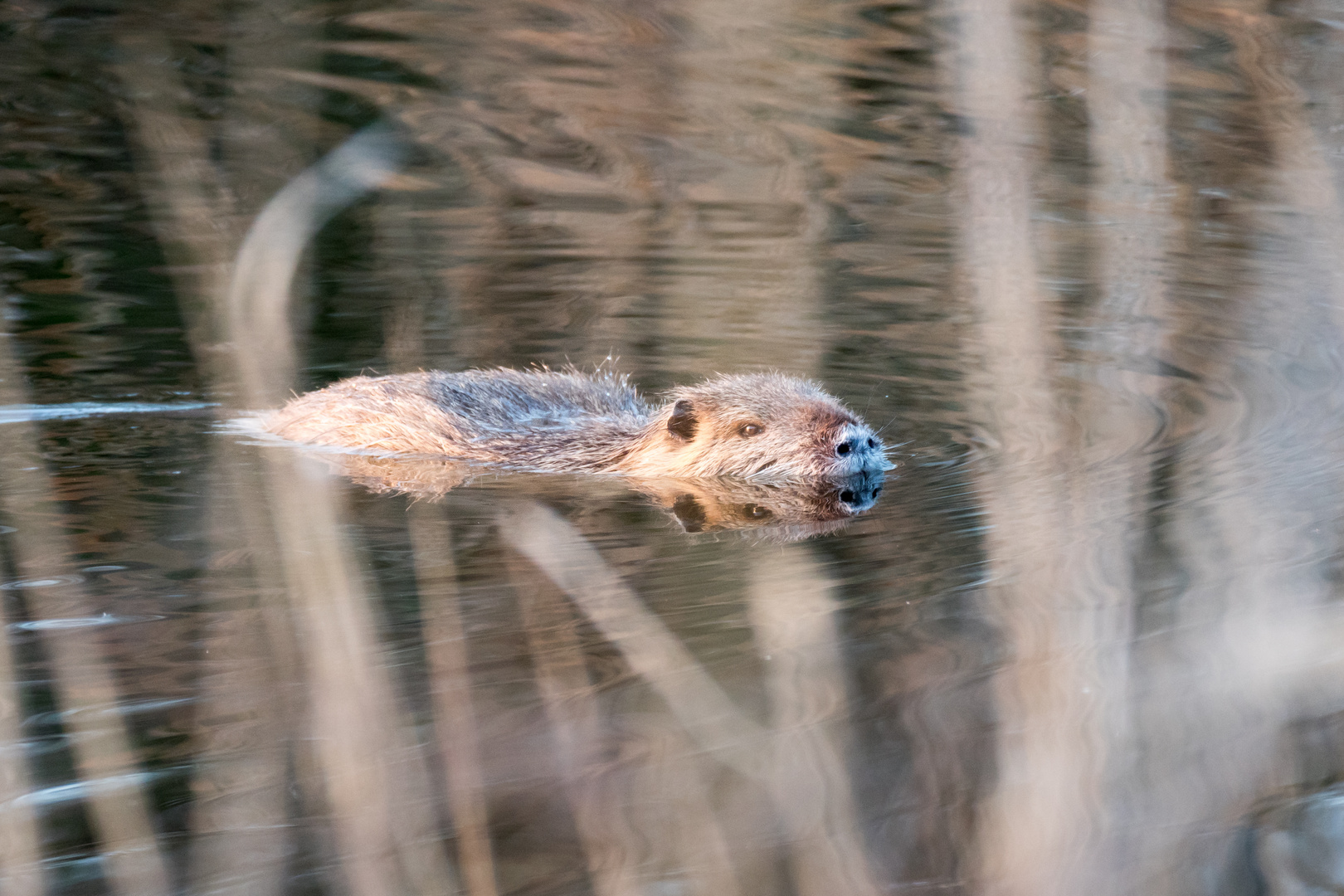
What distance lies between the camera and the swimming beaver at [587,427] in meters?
4.19

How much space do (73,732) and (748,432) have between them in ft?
8.10

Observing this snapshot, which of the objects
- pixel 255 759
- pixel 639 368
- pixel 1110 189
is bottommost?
pixel 639 368

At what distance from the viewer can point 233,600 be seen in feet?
9.76

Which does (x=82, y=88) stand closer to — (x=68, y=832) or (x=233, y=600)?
(x=233, y=600)

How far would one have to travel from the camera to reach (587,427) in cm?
438

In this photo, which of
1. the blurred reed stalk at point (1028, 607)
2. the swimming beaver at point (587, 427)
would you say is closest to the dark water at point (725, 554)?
the blurred reed stalk at point (1028, 607)

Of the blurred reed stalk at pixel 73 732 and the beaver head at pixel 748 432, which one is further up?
the blurred reed stalk at pixel 73 732

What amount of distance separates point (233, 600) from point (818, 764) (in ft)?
5.64

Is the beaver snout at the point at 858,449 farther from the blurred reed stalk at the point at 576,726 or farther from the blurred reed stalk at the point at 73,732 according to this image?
the blurred reed stalk at the point at 73,732

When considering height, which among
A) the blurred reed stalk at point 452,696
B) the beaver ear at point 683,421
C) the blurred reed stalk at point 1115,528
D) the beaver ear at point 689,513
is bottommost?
the beaver ear at point 689,513

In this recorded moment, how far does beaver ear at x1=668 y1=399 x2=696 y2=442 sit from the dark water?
7.5 inches

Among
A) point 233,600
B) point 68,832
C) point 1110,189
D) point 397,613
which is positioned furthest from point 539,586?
point 1110,189

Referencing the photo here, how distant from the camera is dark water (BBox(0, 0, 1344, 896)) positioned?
1571 millimetres

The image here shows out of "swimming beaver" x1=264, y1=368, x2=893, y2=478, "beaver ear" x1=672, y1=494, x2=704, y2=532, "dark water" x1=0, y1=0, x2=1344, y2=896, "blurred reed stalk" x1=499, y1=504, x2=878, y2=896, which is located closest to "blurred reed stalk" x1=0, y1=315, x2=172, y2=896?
"dark water" x1=0, y1=0, x2=1344, y2=896
